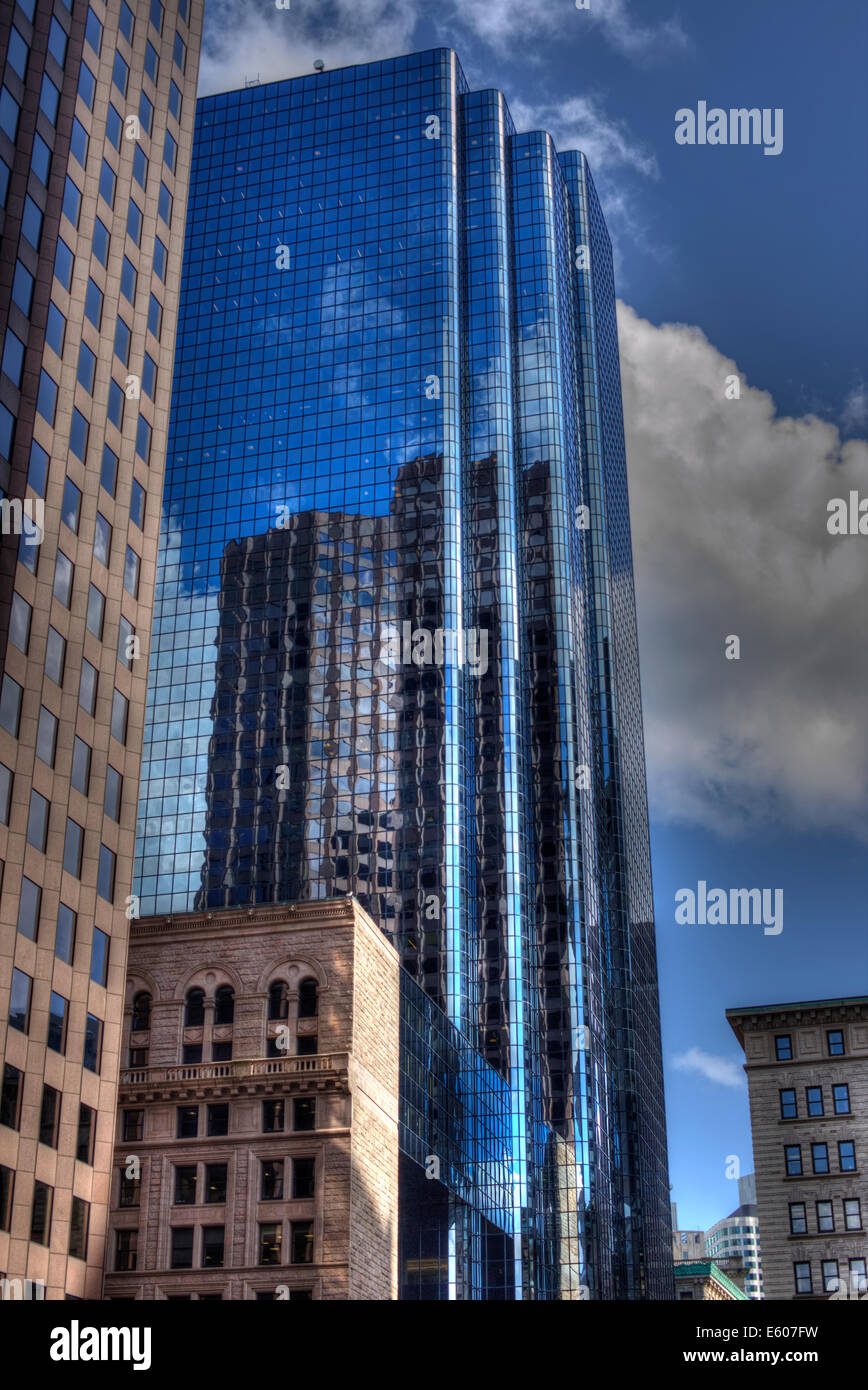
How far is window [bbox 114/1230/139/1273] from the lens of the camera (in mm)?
76438

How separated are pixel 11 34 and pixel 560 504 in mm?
136107

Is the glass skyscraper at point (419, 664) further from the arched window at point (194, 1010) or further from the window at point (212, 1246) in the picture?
the window at point (212, 1246)

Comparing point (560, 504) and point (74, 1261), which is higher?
point (560, 504)

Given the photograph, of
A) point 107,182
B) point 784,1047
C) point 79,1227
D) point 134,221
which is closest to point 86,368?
point 107,182

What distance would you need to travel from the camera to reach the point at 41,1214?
171ft

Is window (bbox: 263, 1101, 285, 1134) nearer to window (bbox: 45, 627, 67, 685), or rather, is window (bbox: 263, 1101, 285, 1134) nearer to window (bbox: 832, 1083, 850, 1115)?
window (bbox: 45, 627, 67, 685)

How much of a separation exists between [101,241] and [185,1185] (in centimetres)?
4577

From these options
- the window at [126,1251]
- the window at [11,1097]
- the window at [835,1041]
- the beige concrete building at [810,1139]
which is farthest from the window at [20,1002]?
the window at [835,1041]

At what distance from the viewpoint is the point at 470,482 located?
187875mm

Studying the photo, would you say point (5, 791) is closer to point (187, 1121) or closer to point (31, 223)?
point (31, 223)
